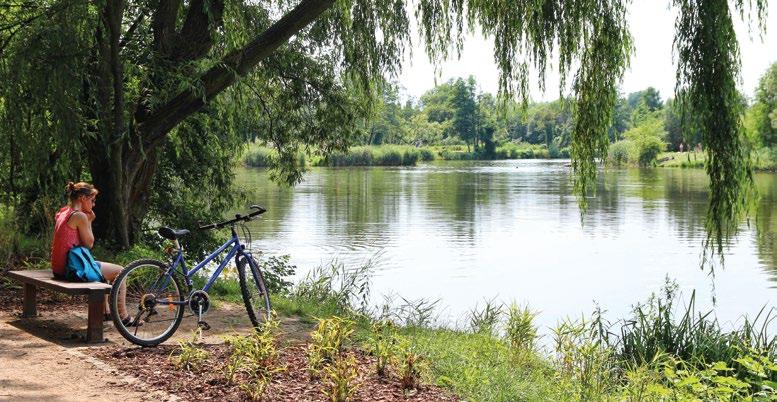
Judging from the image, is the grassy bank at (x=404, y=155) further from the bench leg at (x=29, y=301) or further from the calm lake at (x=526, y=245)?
the bench leg at (x=29, y=301)

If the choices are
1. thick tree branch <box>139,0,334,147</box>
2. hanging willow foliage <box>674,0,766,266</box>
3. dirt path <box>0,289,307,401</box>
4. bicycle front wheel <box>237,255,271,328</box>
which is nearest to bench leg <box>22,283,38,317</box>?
dirt path <box>0,289,307,401</box>

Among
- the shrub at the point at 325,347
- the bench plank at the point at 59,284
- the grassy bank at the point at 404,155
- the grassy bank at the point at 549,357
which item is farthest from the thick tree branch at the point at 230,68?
the grassy bank at the point at 404,155

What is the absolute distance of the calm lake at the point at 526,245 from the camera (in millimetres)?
13328

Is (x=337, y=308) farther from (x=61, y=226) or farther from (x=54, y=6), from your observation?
(x=54, y=6)

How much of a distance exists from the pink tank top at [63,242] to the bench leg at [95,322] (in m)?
0.47

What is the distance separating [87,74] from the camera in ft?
23.7

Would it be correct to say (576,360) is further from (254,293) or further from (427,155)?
(427,155)

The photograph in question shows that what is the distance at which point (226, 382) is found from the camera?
4.55 m

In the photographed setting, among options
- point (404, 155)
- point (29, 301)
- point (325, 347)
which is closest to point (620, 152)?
point (404, 155)

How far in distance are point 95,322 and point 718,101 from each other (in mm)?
4552

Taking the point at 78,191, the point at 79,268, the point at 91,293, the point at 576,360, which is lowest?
the point at 576,360

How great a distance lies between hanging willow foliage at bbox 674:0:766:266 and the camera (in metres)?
5.70

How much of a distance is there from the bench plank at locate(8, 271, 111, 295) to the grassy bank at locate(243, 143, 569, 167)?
272 inches

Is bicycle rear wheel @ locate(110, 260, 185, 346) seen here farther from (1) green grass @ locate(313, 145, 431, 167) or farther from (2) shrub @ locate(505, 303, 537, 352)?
(1) green grass @ locate(313, 145, 431, 167)
